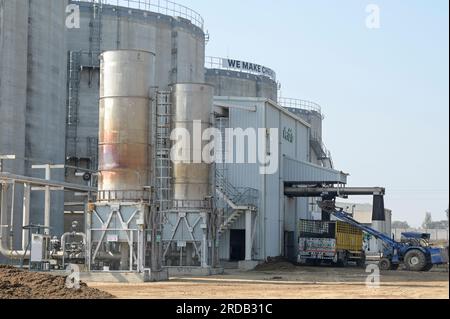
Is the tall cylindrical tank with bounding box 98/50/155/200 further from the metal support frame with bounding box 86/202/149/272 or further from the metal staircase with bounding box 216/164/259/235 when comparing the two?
the metal staircase with bounding box 216/164/259/235

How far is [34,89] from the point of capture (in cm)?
4206

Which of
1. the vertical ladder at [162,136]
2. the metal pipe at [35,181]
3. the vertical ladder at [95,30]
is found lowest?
the metal pipe at [35,181]

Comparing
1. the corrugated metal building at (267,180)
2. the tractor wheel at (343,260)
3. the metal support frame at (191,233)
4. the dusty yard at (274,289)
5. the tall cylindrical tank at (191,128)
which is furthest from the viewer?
the tractor wheel at (343,260)

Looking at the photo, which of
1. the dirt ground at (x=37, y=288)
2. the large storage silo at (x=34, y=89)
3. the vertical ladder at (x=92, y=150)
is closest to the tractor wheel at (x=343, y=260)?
the large storage silo at (x=34, y=89)

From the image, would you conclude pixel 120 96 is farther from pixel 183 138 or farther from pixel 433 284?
pixel 433 284

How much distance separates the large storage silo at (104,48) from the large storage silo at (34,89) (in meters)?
5.67

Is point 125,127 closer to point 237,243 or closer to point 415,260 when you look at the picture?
point 237,243

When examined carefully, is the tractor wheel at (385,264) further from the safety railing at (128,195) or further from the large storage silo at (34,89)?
the safety railing at (128,195)

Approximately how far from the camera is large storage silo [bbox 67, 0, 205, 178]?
51.1 metres

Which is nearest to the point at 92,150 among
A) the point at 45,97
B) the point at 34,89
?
the point at 45,97

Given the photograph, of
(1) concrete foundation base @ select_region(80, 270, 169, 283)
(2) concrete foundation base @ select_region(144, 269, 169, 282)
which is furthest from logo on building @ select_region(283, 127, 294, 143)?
(1) concrete foundation base @ select_region(80, 270, 169, 283)

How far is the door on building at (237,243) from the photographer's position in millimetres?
46312
